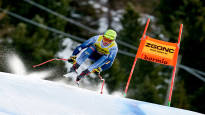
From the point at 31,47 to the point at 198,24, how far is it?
391 inches

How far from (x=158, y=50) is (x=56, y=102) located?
3250mm

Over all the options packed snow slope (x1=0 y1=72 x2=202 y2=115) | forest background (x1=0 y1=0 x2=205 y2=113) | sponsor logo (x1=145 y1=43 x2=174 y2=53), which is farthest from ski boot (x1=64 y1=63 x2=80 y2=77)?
forest background (x1=0 y1=0 x2=205 y2=113)

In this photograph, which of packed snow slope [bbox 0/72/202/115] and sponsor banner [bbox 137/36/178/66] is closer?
packed snow slope [bbox 0/72/202/115]

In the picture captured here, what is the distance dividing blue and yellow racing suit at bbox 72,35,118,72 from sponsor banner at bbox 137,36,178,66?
1.00 m

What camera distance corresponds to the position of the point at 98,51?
681 cm

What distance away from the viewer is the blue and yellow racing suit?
262 inches

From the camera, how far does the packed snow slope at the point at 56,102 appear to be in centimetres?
454

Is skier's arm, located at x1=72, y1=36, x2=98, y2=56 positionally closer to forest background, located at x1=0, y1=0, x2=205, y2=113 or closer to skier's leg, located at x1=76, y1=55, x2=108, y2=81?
skier's leg, located at x1=76, y1=55, x2=108, y2=81

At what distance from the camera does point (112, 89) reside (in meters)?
15.4

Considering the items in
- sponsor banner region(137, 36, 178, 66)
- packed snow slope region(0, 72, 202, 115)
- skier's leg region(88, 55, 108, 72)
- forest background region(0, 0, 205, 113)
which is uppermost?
forest background region(0, 0, 205, 113)

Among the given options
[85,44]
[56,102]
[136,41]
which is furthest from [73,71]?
[136,41]

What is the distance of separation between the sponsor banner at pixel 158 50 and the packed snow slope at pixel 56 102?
1.36 metres

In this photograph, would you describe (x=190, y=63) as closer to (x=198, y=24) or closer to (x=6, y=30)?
(x=198, y=24)

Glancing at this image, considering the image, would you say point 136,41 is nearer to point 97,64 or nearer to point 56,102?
point 97,64
